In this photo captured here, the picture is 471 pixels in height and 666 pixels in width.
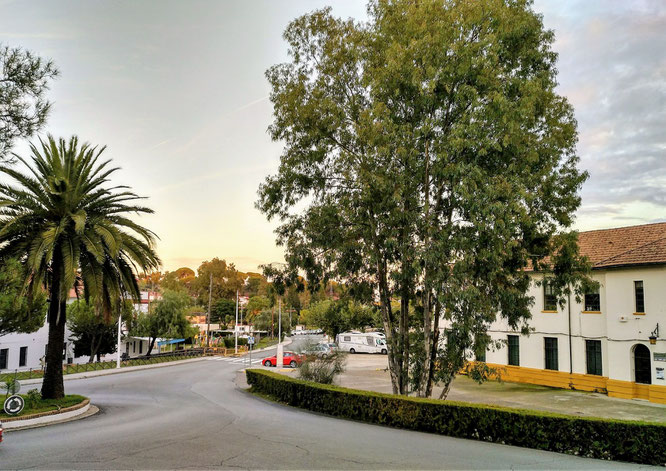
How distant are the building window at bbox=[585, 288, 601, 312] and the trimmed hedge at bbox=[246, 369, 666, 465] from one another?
15.9 meters

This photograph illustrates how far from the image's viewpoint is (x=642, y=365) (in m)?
23.4

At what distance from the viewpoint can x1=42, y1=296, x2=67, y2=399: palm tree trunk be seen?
56.4ft

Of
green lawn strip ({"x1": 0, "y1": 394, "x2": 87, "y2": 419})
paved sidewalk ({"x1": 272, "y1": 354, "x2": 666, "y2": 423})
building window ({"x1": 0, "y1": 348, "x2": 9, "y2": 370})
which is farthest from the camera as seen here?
building window ({"x1": 0, "y1": 348, "x2": 9, "y2": 370})

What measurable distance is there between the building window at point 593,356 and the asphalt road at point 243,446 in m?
16.7

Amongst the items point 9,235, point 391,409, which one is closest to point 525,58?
point 391,409

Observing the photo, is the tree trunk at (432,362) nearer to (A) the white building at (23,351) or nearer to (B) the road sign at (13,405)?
(B) the road sign at (13,405)

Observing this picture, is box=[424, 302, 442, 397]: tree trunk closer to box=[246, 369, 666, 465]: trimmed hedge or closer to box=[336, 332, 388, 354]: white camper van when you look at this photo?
box=[246, 369, 666, 465]: trimmed hedge

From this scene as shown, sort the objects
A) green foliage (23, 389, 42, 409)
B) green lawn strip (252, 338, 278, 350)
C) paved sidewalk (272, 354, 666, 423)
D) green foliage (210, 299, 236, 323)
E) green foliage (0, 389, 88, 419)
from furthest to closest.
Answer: green foliage (210, 299, 236, 323), green lawn strip (252, 338, 278, 350), paved sidewalk (272, 354, 666, 423), green foliage (23, 389, 42, 409), green foliage (0, 389, 88, 419)

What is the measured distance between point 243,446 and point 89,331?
4005 centimetres

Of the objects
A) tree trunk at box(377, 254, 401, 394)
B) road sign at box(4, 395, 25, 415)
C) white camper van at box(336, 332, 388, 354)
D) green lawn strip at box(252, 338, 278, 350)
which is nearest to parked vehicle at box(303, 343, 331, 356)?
tree trunk at box(377, 254, 401, 394)

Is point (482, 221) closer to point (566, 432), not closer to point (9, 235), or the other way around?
point (566, 432)

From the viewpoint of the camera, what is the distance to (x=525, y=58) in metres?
17.0

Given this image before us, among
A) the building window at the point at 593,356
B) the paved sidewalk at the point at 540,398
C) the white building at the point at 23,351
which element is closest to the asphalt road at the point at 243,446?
the paved sidewalk at the point at 540,398

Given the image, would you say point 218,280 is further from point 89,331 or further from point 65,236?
point 65,236
